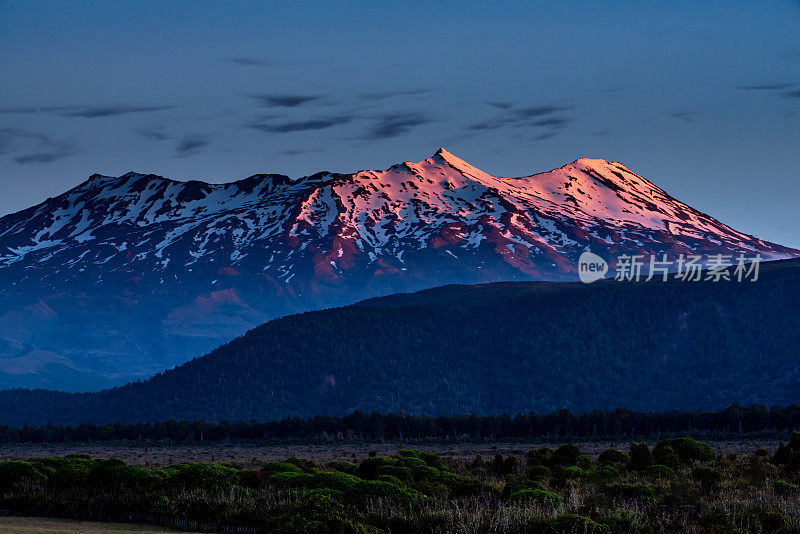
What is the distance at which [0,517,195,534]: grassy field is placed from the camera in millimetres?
30109

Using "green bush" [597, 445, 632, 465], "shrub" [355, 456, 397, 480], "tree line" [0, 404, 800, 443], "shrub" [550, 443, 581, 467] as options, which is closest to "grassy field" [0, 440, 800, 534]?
"shrub" [355, 456, 397, 480]

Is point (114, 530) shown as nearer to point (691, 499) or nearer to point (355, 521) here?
point (355, 521)

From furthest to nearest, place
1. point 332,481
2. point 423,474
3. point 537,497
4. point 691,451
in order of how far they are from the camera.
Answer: point 691,451 < point 423,474 < point 332,481 < point 537,497

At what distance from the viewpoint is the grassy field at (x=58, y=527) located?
98.8ft

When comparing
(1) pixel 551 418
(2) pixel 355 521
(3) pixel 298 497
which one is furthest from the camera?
(1) pixel 551 418

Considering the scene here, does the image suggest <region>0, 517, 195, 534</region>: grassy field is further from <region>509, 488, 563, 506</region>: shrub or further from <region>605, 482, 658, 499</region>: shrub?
<region>605, 482, 658, 499</region>: shrub

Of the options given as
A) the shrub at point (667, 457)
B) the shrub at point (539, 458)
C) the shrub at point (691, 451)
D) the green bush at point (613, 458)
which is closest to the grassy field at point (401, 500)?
the shrub at point (667, 457)

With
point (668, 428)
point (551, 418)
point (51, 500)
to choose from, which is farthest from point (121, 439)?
point (51, 500)

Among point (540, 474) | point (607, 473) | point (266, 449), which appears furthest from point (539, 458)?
point (266, 449)

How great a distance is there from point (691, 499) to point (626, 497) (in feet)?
8.17

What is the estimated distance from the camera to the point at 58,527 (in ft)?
105

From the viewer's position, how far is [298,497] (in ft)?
115

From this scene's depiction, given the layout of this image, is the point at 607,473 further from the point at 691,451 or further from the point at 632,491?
the point at 632,491

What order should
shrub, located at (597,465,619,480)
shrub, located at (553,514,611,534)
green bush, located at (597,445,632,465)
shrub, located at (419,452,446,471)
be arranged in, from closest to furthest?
shrub, located at (553,514,611,534), shrub, located at (597,465,619,480), shrub, located at (419,452,446,471), green bush, located at (597,445,632,465)
